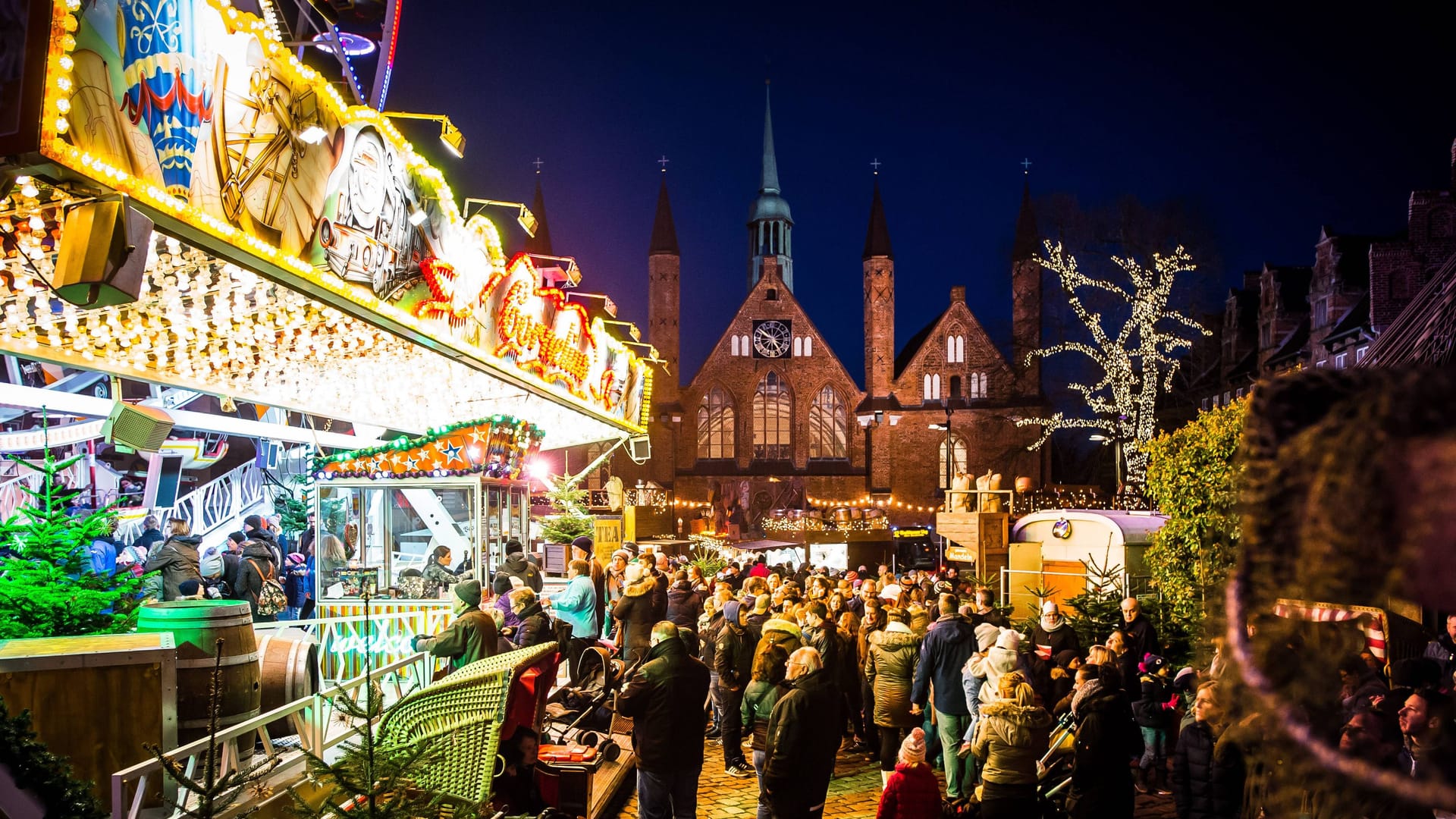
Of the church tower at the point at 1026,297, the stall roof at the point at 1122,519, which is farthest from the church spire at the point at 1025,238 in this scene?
the stall roof at the point at 1122,519

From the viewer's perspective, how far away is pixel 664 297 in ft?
167

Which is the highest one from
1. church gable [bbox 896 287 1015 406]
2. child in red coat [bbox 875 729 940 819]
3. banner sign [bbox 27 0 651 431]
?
church gable [bbox 896 287 1015 406]

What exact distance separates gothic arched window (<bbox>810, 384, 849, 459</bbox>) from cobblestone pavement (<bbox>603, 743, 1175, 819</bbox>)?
40.3m

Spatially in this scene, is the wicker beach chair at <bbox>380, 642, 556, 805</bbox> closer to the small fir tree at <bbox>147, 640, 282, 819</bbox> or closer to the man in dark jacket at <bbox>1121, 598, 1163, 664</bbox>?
the small fir tree at <bbox>147, 640, 282, 819</bbox>

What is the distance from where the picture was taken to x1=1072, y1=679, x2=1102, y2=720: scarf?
610 centimetres

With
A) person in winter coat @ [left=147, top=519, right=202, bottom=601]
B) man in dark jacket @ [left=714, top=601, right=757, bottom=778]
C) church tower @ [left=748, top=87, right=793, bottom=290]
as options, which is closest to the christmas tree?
person in winter coat @ [left=147, top=519, right=202, bottom=601]

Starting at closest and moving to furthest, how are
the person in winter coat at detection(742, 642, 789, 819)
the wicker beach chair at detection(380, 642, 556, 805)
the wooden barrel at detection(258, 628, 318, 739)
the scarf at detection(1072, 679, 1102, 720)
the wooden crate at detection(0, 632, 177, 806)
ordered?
the wooden crate at detection(0, 632, 177, 806) → the wicker beach chair at detection(380, 642, 556, 805) → the scarf at detection(1072, 679, 1102, 720) → the wooden barrel at detection(258, 628, 318, 739) → the person in winter coat at detection(742, 642, 789, 819)

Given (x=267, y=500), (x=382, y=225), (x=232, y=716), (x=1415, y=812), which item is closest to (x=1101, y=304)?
(x=267, y=500)

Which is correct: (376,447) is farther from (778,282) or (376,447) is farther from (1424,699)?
(778,282)

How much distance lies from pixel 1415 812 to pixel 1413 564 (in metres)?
0.24

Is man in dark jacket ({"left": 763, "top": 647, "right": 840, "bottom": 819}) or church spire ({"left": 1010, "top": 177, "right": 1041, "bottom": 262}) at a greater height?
church spire ({"left": 1010, "top": 177, "right": 1041, "bottom": 262})

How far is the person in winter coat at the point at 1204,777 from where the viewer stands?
16.7ft

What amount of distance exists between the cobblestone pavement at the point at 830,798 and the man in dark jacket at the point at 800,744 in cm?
122

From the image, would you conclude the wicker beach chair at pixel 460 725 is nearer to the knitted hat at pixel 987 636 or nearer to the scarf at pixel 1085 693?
the scarf at pixel 1085 693
